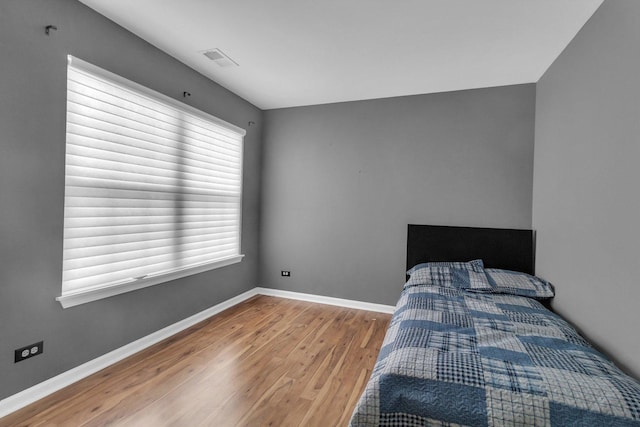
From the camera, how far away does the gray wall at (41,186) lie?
1726 mm

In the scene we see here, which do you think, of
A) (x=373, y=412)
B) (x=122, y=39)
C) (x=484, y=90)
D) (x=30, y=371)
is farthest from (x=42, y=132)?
(x=484, y=90)

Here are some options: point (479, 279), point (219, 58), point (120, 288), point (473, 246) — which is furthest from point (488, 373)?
point (219, 58)

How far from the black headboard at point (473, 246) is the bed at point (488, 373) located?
0.77 metres

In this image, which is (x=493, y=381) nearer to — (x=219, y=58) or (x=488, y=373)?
(x=488, y=373)

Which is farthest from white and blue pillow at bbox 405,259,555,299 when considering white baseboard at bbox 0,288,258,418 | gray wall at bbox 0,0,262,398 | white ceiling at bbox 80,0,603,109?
gray wall at bbox 0,0,262,398

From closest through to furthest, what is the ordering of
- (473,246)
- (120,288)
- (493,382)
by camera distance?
(493,382)
(120,288)
(473,246)

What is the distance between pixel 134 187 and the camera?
2.45 meters

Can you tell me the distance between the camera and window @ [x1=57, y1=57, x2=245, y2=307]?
2.07m

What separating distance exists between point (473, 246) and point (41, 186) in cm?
363

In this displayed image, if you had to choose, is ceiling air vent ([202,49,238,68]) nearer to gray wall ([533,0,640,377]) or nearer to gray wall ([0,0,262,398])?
gray wall ([0,0,262,398])

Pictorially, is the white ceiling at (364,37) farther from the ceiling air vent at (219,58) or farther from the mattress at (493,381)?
the mattress at (493,381)

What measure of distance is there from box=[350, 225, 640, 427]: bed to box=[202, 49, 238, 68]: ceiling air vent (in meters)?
2.62

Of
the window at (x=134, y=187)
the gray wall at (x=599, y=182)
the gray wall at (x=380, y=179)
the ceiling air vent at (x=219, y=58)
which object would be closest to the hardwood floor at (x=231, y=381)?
the window at (x=134, y=187)

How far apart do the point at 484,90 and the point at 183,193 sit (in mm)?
3321
